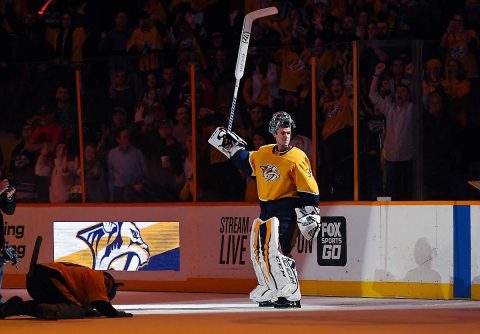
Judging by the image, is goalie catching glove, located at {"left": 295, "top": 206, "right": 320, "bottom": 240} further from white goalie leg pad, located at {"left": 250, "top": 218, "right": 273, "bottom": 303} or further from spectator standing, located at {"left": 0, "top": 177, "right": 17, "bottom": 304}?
spectator standing, located at {"left": 0, "top": 177, "right": 17, "bottom": 304}

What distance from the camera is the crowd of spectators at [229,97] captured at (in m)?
12.4

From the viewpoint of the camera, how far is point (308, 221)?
11.2m

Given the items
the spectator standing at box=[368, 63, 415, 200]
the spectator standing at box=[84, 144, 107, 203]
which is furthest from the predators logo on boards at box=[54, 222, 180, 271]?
the spectator standing at box=[368, 63, 415, 200]

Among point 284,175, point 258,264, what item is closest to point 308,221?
point 284,175

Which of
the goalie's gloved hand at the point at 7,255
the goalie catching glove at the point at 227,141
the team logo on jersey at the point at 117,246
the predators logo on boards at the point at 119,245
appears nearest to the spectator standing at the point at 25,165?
the predators logo on boards at the point at 119,245

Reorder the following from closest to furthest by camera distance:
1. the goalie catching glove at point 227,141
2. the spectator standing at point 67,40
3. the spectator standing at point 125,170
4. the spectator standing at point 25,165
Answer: the goalie catching glove at point 227,141, the spectator standing at point 125,170, the spectator standing at point 25,165, the spectator standing at point 67,40

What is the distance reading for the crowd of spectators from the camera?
1242cm

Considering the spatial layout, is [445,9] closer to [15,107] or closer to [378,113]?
[378,113]

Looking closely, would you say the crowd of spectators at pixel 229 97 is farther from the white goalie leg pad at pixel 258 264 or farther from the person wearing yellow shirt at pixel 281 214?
the white goalie leg pad at pixel 258 264

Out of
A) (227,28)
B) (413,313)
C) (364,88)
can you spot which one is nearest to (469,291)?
(413,313)

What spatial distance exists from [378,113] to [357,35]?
9.21 ft

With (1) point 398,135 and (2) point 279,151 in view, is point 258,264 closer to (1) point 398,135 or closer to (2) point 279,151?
(2) point 279,151

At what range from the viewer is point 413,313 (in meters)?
10.8

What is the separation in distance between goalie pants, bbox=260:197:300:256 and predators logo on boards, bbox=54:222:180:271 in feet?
8.44
